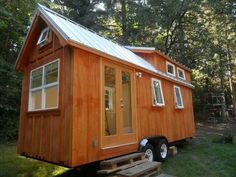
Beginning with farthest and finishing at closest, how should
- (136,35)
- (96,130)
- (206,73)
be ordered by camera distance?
(206,73), (136,35), (96,130)

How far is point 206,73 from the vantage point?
2220cm

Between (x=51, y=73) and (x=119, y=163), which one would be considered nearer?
(x=119, y=163)

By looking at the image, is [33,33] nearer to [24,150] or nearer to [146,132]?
[24,150]

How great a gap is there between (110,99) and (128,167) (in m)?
1.88

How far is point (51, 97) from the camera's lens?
6258 mm

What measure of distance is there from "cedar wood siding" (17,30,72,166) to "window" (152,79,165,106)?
3877mm

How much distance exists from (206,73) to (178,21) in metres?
5.78

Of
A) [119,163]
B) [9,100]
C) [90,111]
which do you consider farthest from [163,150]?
[9,100]

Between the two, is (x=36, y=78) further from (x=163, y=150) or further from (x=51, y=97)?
(x=163, y=150)

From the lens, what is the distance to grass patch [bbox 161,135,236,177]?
741 cm

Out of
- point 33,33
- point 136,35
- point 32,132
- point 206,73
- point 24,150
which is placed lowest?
point 24,150

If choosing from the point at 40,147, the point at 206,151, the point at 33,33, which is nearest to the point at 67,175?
the point at 40,147

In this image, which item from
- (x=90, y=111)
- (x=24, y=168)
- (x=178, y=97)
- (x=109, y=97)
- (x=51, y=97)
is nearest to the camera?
(x=90, y=111)

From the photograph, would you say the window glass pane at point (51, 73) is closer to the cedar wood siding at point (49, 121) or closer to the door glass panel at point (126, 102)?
the cedar wood siding at point (49, 121)
